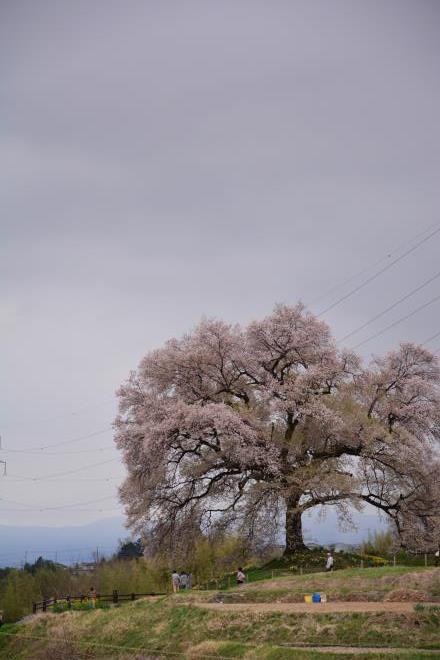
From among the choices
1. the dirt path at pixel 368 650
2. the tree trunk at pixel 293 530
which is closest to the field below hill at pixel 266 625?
the dirt path at pixel 368 650

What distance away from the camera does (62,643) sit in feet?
128

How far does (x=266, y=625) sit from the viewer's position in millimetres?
31828

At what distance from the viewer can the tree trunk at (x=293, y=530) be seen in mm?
49688

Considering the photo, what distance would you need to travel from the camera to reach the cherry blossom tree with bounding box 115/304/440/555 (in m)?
48.8

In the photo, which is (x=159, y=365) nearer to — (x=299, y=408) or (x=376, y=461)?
(x=299, y=408)

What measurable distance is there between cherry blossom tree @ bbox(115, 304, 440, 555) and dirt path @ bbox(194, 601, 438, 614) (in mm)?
12634

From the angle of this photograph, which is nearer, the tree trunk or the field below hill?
the field below hill

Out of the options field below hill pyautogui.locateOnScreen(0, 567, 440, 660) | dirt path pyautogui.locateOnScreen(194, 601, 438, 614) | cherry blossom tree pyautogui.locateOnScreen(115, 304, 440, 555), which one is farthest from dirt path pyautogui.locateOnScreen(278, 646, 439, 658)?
cherry blossom tree pyautogui.locateOnScreen(115, 304, 440, 555)

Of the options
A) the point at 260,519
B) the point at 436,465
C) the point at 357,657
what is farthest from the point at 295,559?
the point at 357,657

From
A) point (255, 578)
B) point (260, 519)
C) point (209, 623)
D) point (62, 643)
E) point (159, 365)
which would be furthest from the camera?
point (159, 365)

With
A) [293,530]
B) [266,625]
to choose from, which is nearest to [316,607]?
[266,625]

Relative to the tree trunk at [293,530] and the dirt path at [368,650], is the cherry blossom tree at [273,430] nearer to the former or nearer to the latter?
the tree trunk at [293,530]

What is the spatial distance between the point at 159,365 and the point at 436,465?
19.2 meters

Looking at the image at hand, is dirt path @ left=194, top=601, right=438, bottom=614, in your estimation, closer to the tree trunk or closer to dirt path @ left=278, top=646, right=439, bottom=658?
dirt path @ left=278, top=646, right=439, bottom=658
